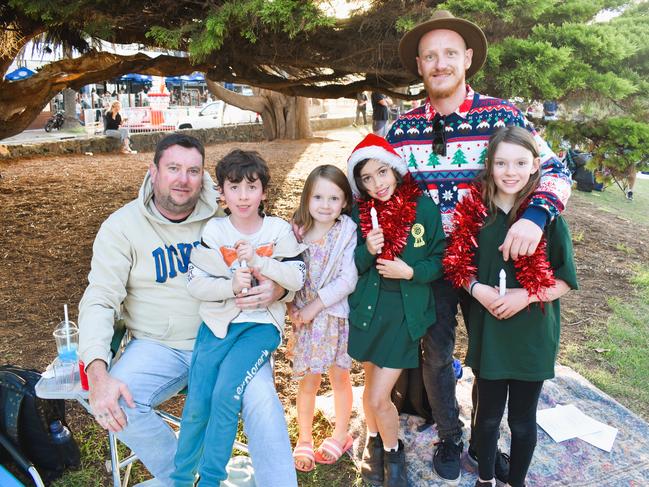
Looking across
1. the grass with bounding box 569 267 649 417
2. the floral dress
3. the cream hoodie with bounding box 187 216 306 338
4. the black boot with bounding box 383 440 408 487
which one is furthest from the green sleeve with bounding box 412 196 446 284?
the grass with bounding box 569 267 649 417

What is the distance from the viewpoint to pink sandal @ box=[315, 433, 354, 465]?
3.14 m

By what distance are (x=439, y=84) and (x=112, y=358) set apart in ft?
6.85

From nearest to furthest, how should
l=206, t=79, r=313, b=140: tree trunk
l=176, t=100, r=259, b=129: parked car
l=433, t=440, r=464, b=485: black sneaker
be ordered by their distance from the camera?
l=433, t=440, r=464, b=485: black sneaker, l=206, t=79, r=313, b=140: tree trunk, l=176, t=100, r=259, b=129: parked car

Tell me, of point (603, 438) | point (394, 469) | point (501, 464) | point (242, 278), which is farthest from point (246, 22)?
point (603, 438)

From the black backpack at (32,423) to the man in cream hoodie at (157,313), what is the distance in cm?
50

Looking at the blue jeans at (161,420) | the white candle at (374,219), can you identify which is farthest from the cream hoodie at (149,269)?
the white candle at (374,219)

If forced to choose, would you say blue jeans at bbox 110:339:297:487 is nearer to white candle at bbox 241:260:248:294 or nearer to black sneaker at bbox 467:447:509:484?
white candle at bbox 241:260:248:294

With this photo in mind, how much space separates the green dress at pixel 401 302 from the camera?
2.69 meters

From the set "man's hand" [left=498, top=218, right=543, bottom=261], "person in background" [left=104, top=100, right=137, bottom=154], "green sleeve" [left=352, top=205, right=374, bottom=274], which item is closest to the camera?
"man's hand" [left=498, top=218, right=543, bottom=261]

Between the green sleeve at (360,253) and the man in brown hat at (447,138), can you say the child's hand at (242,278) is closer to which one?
the green sleeve at (360,253)

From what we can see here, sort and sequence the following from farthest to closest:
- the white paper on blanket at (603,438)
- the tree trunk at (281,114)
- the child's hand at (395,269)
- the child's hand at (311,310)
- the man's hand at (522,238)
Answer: the tree trunk at (281,114) → the white paper on blanket at (603,438) → the child's hand at (311,310) → the child's hand at (395,269) → the man's hand at (522,238)

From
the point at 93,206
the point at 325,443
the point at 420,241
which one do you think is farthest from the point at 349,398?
the point at 93,206

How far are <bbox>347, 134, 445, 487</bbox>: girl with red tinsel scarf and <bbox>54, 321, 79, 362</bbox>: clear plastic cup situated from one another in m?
1.36

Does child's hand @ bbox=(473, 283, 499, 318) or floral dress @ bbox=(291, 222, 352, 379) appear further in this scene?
floral dress @ bbox=(291, 222, 352, 379)
